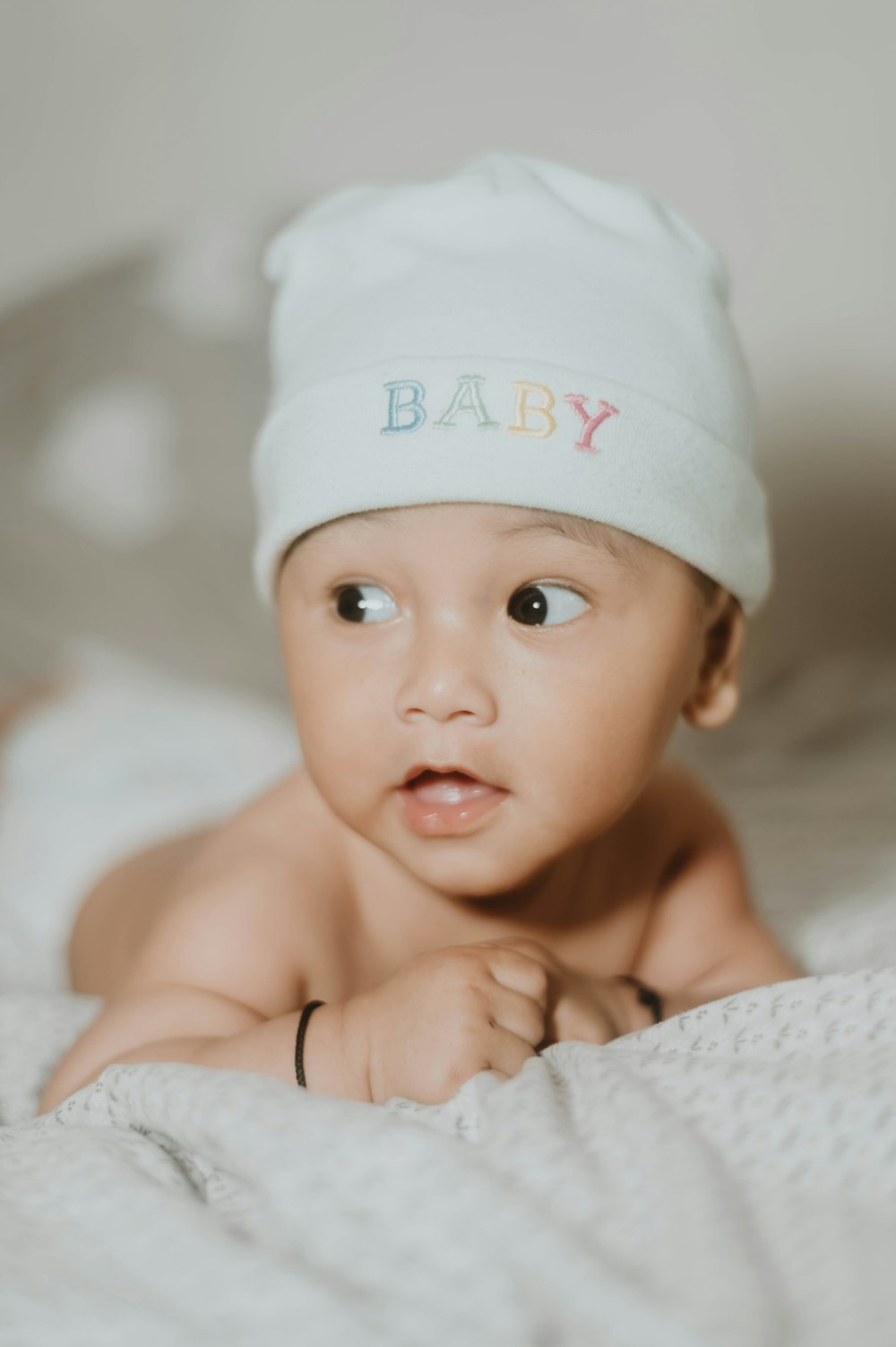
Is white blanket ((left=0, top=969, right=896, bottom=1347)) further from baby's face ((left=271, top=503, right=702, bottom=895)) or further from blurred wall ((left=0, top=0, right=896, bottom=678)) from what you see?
blurred wall ((left=0, top=0, right=896, bottom=678))

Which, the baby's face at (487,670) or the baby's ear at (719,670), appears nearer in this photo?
the baby's face at (487,670)

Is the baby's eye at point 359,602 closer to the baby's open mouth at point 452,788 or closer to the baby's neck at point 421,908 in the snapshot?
the baby's open mouth at point 452,788

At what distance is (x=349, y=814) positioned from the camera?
1.16 meters

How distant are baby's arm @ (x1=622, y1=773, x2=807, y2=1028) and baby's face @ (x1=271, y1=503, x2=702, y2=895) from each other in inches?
10.3

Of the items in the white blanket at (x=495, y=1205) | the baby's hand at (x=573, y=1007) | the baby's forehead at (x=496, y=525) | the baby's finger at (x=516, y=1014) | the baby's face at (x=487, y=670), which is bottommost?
the white blanket at (x=495, y=1205)

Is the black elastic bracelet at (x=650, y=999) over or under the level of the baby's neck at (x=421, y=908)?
under

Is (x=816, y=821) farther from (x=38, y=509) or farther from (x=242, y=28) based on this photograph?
(x=242, y=28)

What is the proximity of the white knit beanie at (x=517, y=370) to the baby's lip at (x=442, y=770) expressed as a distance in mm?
201

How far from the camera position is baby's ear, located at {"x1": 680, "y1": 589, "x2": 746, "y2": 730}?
4.33 ft

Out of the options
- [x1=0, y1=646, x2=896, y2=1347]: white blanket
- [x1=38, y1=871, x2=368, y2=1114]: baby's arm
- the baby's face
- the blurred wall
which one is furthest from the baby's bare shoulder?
the blurred wall

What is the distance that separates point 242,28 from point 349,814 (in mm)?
1530

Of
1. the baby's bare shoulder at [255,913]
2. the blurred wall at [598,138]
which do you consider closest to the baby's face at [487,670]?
the baby's bare shoulder at [255,913]

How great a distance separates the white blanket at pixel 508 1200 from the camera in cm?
64

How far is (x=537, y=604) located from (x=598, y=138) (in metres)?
1.44
